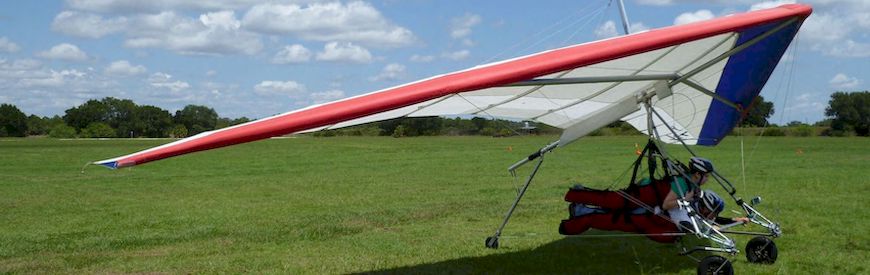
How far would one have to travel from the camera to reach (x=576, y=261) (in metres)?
7.07

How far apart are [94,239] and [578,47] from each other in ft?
20.7

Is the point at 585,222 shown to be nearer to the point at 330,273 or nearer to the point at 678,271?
the point at 678,271

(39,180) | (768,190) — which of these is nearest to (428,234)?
(768,190)

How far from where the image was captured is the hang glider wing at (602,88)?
421cm

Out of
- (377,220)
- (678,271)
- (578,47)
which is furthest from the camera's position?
(377,220)

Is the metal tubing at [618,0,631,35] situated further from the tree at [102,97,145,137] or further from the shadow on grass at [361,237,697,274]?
the tree at [102,97,145,137]

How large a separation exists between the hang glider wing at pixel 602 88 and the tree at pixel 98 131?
99.7 meters

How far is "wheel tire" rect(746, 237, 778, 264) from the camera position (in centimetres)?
667

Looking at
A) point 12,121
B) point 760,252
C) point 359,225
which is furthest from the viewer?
point 12,121

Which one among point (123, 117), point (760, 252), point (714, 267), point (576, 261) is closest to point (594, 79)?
point (714, 267)

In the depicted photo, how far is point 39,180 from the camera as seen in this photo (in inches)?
685

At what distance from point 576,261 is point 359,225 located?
3308mm

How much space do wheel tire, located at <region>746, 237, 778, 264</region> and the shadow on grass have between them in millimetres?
470

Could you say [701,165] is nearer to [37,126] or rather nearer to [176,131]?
[176,131]
